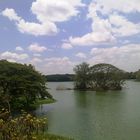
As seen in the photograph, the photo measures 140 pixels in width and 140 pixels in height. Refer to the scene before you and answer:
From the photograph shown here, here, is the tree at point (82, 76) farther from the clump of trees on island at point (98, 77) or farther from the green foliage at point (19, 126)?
the green foliage at point (19, 126)

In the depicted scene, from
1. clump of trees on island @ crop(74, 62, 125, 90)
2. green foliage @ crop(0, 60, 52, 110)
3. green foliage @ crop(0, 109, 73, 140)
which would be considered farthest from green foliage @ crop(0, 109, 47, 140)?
clump of trees on island @ crop(74, 62, 125, 90)

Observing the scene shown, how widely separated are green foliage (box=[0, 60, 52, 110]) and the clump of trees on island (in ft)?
170

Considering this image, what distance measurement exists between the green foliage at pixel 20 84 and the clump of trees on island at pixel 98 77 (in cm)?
5191

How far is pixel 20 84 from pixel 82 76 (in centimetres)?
6014

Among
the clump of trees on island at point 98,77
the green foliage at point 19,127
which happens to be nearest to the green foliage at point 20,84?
the green foliage at point 19,127

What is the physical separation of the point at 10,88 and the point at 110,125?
51.2 feet

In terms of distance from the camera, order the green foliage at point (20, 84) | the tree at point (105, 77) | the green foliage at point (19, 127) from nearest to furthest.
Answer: the green foliage at point (19, 127), the green foliage at point (20, 84), the tree at point (105, 77)

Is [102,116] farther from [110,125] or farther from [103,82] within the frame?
[103,82]

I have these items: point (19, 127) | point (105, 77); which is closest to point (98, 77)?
point (105, 77)

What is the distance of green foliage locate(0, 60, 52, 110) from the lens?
38875 millimetres

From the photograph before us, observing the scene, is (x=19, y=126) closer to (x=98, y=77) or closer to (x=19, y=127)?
(x=19, y=127)

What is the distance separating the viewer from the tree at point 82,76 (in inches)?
3841

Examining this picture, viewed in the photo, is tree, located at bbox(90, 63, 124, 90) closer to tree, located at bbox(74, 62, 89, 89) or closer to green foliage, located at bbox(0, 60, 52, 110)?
tree, located at bbox(74, 62, 89, 89)

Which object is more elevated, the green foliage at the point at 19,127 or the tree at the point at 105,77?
the tree at the point at 105,77
